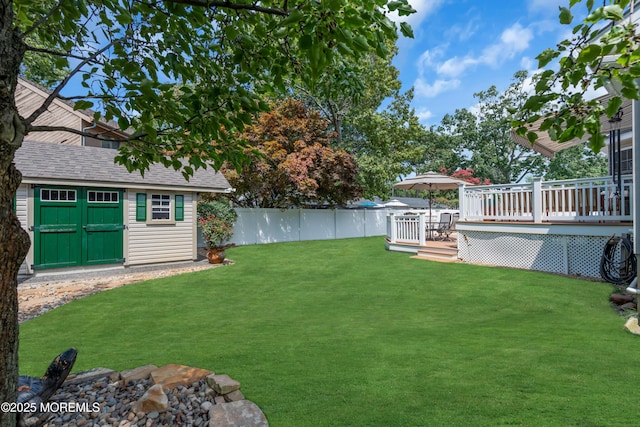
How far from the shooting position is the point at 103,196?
32.2ft

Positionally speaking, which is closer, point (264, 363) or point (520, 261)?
point (264, 363)

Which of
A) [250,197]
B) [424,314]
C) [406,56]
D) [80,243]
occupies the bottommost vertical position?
[424,314]

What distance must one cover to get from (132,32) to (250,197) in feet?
51.6

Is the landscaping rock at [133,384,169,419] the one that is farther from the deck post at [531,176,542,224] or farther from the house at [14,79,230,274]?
the deck post at [531,176,542,224]

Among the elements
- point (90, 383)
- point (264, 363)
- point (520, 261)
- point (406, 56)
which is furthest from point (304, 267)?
point (406, 56)

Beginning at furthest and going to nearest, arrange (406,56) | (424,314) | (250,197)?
(406,56) < (250,197) < (424,314)

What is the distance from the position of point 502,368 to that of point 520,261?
6600 mm

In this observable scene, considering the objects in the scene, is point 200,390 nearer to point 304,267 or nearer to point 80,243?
point 304,267

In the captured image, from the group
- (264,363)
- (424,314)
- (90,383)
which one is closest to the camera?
(90,383)

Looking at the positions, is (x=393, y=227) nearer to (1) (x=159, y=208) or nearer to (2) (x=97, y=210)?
(1) (x=159, y=208)

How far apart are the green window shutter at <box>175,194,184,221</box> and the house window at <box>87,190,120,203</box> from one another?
5.78 ft

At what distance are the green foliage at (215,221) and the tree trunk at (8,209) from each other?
10009 millimetres

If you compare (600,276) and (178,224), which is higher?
(178,224)

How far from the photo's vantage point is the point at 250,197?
17.9 meters
